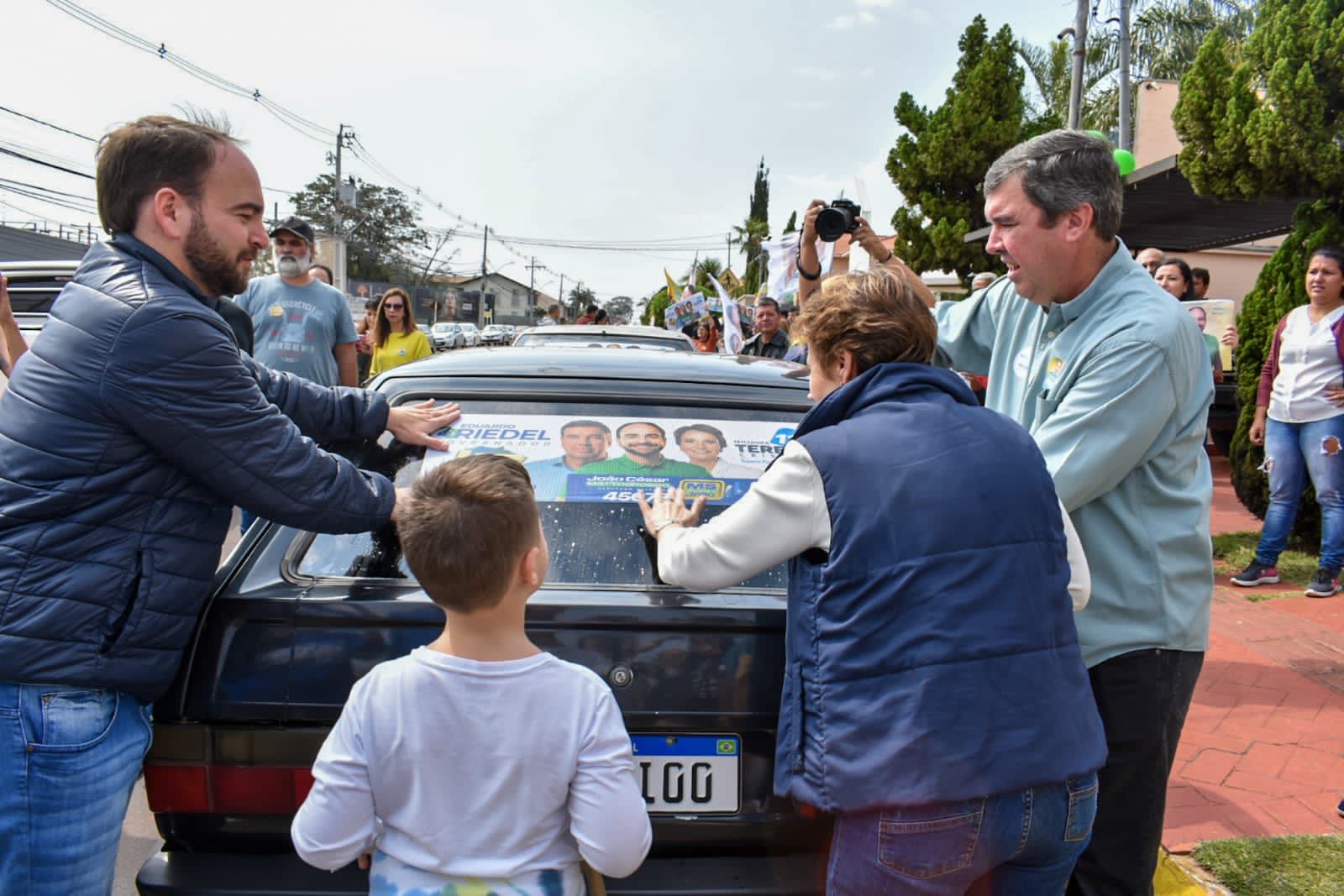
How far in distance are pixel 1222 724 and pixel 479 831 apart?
3775 millimetres

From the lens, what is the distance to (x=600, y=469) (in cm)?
229

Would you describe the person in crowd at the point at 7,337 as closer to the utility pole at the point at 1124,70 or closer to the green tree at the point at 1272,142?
the green tree at the point at 1272,142

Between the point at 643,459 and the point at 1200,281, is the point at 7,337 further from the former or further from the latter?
the point at 1200,281

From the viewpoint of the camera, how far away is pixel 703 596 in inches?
78.6

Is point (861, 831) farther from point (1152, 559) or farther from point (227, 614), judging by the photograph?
point (227, 614)

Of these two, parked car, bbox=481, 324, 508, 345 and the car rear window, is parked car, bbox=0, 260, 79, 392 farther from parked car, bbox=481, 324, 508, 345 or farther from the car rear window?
parked car, bbox=481, 324, 508, 345

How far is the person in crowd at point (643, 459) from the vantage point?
2291 mm

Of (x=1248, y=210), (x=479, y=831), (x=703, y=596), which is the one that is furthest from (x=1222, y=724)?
(x=1248, y=210)

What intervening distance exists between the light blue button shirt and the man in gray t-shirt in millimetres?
4551

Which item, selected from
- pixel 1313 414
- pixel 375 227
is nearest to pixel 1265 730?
pixel 1313 414

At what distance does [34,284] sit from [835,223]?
225 inches

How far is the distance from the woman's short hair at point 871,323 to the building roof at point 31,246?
126 feet

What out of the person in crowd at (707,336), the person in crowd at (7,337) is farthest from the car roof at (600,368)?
the person in crowd at (707,336)

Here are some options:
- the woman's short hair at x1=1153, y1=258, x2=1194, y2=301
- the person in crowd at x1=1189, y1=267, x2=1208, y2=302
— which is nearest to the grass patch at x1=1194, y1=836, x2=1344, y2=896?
the woman's short hair at x1=1153, y1=258, x2=1194, y2=301
